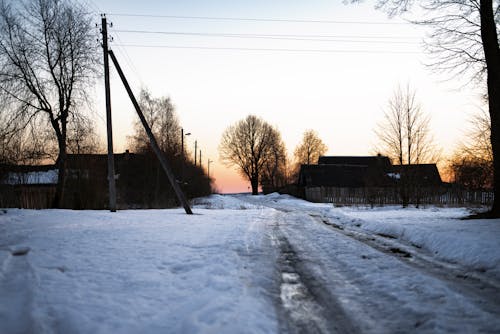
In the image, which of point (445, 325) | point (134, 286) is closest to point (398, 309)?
point (445, 325)

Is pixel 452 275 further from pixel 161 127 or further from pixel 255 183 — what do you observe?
pixel 255 183

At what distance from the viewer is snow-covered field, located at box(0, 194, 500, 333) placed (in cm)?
316

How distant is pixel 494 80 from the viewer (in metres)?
10.4

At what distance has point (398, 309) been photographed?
3539 mm

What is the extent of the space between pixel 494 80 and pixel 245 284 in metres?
11.2

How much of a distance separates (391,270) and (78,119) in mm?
19966

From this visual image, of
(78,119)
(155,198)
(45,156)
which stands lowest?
(155,198)

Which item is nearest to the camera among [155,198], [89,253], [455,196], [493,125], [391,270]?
[391,270]

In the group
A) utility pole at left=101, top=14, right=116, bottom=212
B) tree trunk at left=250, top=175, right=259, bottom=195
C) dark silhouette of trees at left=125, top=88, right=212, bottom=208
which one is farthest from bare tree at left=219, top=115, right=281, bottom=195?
utility pole at left=101, top=14, right=116, bottom=212

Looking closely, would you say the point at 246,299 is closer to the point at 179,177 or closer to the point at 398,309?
the point at 398,309

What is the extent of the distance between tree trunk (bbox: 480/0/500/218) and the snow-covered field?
361 cm

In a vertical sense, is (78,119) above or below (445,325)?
above

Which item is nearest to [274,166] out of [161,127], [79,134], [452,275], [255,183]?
[255,183]

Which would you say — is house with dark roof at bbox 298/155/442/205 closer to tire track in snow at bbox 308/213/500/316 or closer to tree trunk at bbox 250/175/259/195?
tree trunk at bbox 250/175/259/195
